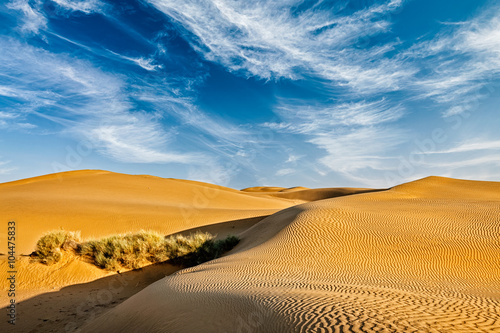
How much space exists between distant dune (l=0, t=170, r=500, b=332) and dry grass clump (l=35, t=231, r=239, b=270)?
0.38 metres

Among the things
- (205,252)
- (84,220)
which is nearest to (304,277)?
(205,252)

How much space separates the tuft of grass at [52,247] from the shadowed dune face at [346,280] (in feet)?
15.7

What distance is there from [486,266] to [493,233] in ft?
8.61

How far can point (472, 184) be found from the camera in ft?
91.7

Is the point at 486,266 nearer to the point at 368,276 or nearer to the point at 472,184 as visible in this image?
the point at 368,276

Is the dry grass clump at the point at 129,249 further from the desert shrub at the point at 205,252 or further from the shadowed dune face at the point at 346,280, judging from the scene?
the shadowed dune face at the point at 346,280

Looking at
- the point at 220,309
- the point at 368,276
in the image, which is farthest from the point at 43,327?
the point at 368,276

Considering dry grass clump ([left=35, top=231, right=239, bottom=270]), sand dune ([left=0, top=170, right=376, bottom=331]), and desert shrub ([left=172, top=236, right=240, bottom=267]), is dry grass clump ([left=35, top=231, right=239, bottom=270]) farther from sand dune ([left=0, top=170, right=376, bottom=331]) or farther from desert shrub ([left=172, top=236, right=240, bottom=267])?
sand dune ([left=0, top=170, right=376, bottom=331])

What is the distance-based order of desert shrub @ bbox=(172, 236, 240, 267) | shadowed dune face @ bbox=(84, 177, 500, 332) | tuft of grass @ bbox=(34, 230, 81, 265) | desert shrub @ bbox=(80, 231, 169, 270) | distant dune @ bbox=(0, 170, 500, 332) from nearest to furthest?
shadowed dune face @ bbox=(84, 177, 500, 332) < distant dune @ bbox=(0, 170, 500, 332) < tuft of grass @ bbox=(34, 230, 81, 265) < desert shrub @ bbox=(80, 231, 169, 270) < desert shrub @ bbox=(172, 236, 240, 267)

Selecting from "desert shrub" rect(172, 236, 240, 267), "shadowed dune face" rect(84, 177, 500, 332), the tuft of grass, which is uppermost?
the tuft of grass

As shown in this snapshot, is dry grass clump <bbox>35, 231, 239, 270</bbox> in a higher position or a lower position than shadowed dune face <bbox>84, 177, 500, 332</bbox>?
higher

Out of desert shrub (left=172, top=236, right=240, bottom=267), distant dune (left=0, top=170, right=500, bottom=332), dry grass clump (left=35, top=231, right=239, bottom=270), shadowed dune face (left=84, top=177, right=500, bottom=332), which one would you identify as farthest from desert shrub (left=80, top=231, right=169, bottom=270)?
shadowed dune face (left=84, top=177, right=500, bottom=332)

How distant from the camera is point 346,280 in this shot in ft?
21.1

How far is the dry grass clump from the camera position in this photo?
986 cm
